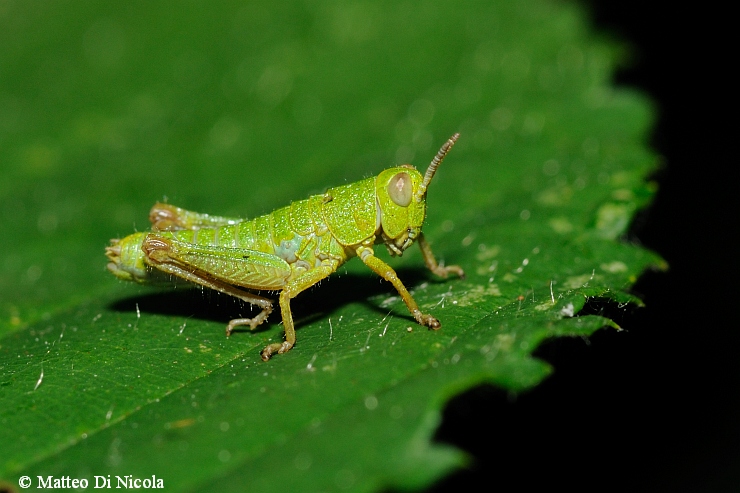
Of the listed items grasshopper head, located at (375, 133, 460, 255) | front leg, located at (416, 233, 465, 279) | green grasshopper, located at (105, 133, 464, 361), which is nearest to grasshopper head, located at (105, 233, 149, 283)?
green grasshopper, located at (105, 133, 464, 361)

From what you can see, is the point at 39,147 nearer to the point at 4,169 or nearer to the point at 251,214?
the point at 4,169

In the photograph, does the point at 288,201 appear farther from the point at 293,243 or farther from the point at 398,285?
the point at 398,285

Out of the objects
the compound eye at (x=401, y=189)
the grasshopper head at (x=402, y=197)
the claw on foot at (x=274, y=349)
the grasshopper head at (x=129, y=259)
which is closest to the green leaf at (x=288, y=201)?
the claw on foot at (x=274, y=349)

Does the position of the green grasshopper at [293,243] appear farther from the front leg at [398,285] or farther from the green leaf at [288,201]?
the green leaf at [288,201]

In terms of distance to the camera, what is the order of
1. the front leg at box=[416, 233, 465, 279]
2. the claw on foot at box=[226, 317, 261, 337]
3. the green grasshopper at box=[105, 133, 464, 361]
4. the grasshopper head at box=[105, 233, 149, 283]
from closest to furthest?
the claw on foot at box=[226, 317, 261, 337] < the green grasshopper at box=[105, 133, 464, 361] < the grasshopper head at box=[105, 233, 149, 283] < the front leg at box=[416, 233, 465, 279]

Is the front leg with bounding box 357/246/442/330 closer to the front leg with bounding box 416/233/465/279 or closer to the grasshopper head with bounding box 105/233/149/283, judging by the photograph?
the front leg with bounding box 416/233/465/279

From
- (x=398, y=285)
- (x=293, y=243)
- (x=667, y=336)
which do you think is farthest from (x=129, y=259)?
(x=667, y=336)
